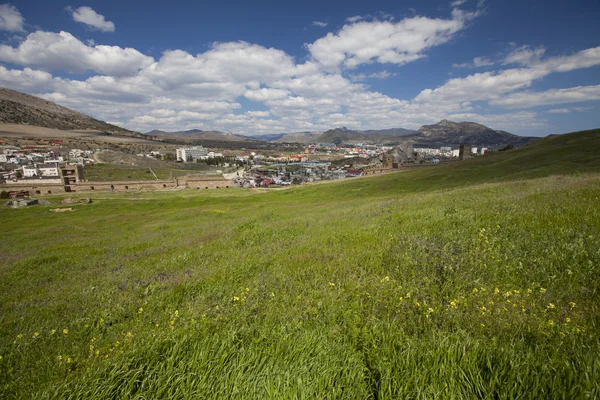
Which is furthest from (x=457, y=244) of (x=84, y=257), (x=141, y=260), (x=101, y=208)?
(x=101, y=208)

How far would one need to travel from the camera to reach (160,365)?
2.85 m

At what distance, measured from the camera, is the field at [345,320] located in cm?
256

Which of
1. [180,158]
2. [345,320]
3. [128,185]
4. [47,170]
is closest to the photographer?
[345,320]

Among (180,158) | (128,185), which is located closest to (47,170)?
(128,185)

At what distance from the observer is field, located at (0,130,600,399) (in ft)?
8.41

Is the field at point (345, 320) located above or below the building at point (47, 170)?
above

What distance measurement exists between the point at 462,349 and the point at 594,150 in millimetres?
47949

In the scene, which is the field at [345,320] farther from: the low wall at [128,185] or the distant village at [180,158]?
the distant village at [180,158]


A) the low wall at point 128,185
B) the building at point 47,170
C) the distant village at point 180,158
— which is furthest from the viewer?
the building at point 47,170

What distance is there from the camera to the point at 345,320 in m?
3.81

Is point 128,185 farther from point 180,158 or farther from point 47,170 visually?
point 180,158

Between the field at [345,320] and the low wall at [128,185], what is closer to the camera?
the field at [345,320]

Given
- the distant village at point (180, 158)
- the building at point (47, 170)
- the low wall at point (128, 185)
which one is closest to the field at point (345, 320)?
the low wall at point (128, 185)

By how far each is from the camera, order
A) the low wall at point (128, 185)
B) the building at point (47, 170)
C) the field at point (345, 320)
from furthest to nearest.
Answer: the building at point (47, 170)
the low wall at point (128, 185)
the field at point (345, 320)
